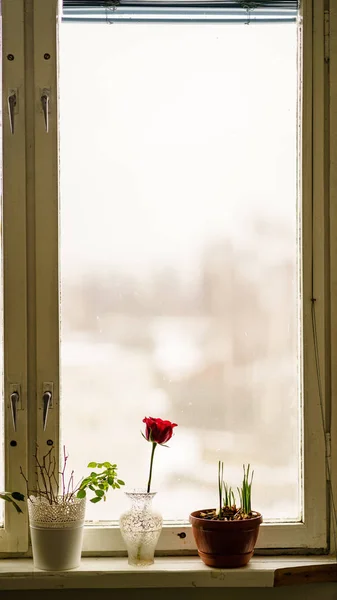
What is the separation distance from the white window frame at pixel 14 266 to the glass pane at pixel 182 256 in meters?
0.12

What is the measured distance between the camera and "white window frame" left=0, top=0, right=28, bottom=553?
2.22m

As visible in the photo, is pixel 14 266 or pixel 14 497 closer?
pixel 14 497

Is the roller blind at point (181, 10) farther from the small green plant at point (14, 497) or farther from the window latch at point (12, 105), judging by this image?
the small green plant at point (14, 497)

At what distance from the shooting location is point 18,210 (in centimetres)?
225

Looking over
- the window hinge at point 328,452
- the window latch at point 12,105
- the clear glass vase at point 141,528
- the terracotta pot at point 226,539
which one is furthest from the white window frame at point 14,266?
the window hinge at point 328,452

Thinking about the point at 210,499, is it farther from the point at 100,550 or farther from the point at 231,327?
the point at 231,327

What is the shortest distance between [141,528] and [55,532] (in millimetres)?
229

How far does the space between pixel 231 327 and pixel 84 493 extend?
2.03 feet

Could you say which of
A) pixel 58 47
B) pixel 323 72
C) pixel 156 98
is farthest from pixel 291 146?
pixel 58 47

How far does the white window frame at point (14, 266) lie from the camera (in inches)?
87.4

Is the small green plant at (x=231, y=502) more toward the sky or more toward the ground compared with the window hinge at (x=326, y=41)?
more toward the ground

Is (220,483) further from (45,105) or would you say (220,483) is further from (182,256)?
(45,105)

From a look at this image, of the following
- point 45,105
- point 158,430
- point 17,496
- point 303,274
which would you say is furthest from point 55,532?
point 45,105

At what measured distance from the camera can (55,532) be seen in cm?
209
